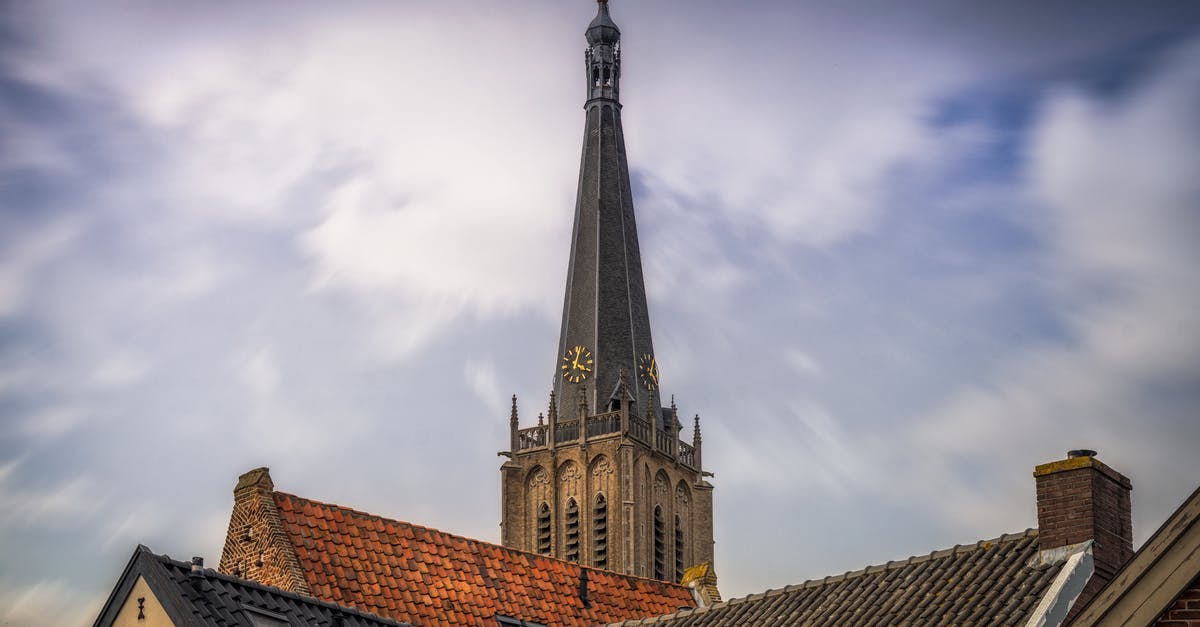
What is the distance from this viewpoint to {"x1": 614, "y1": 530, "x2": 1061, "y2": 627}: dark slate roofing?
18750mm

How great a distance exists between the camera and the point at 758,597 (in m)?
22.1

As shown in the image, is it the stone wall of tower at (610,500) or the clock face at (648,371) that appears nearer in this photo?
the stone wall of tower at (610,500)

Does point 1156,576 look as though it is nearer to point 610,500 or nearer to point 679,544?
point 610,500

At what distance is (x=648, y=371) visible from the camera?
326ft

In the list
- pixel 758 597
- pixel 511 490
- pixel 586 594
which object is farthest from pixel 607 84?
pixel 758 597

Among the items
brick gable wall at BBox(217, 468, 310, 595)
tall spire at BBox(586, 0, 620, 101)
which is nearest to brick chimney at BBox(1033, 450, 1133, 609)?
brick gable wall at BBox(217, 468, 310, 595)

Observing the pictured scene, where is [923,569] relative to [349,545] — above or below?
below

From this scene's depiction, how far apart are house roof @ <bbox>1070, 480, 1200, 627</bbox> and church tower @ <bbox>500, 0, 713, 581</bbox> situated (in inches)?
3078

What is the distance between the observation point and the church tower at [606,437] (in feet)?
308

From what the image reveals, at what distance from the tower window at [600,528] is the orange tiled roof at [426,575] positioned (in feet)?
203

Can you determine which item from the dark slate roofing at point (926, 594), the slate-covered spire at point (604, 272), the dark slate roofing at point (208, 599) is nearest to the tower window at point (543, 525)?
the slate-covered spire at point (604, 272)

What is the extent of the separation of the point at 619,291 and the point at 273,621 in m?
81.5

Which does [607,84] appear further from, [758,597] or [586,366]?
[758,597]

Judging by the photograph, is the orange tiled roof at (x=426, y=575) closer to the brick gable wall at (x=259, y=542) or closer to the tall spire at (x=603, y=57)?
the brick gable wall at (x=259, y=542)
